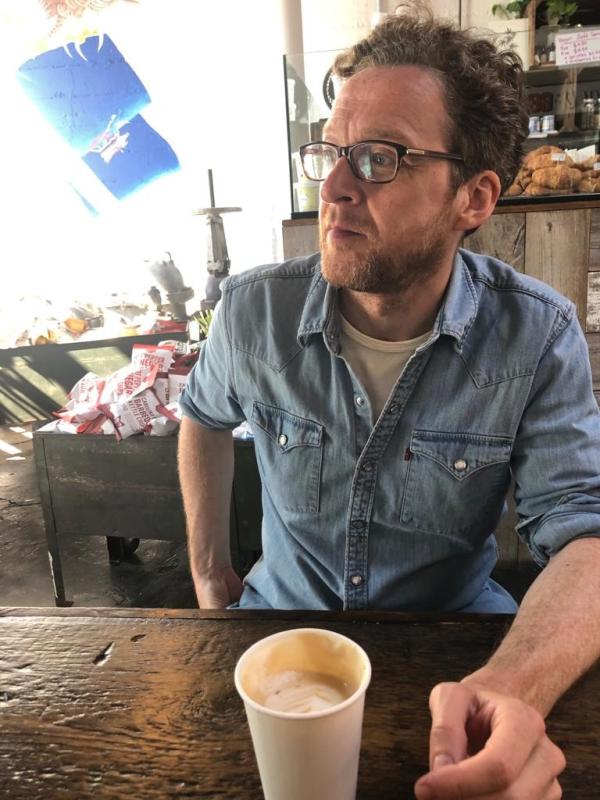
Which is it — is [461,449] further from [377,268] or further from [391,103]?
[391,103]

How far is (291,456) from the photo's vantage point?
3.96 feet

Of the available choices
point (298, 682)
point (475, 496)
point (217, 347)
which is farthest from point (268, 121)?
point (298, 682)

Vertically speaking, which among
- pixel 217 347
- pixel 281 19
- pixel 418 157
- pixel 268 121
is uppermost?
pixel 281 19

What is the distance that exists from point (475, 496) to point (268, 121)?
16.5 feet

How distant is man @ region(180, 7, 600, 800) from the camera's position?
3.67 ft

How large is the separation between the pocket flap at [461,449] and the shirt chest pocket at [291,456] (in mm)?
184

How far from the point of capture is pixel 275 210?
5.63m

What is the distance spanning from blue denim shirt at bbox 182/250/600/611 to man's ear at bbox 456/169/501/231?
10 cm

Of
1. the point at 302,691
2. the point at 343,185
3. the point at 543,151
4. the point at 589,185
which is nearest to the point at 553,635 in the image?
the point at 302,691

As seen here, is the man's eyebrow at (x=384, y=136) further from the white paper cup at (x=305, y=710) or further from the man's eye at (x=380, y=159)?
the white paper cup at (x=305, y=710)

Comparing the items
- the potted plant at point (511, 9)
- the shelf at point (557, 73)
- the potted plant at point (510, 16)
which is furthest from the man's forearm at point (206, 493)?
the potted plant at point (511, 9)

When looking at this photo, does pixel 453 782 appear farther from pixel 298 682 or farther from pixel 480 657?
pixel 480 657

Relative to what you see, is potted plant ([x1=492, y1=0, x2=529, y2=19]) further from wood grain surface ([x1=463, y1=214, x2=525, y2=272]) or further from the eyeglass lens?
the eyeglass lens

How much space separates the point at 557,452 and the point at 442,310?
31cm
